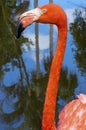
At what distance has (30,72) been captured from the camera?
489 cm

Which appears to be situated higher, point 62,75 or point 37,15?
point 37,15

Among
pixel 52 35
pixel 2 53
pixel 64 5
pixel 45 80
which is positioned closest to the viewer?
pixel 45 80

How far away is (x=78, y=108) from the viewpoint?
11.1ft

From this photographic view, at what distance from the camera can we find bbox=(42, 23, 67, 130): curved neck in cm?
285

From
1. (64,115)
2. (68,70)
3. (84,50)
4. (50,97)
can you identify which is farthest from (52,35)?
(50,97)

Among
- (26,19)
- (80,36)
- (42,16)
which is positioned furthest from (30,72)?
(26,19)

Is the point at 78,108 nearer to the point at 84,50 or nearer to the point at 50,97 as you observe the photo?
the point at 50,97

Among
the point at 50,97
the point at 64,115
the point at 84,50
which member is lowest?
the point at 84,50

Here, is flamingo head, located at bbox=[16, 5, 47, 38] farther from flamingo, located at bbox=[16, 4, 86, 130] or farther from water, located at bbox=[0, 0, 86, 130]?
water, located at bbox=[0, 0, 86, 130]

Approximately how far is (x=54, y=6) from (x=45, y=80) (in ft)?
6.65

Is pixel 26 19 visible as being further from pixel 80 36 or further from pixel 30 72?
pixel 80 36

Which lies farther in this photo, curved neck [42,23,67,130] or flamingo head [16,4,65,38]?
curved neck [42,23,67,130]

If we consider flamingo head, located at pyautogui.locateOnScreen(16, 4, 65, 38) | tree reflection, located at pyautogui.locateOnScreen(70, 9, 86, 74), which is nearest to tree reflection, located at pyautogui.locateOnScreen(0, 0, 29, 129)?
tree reflection, located at pyautogui.locateOnScreen(70, 9, 86, 74)

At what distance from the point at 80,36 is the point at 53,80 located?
→ 3.00m
